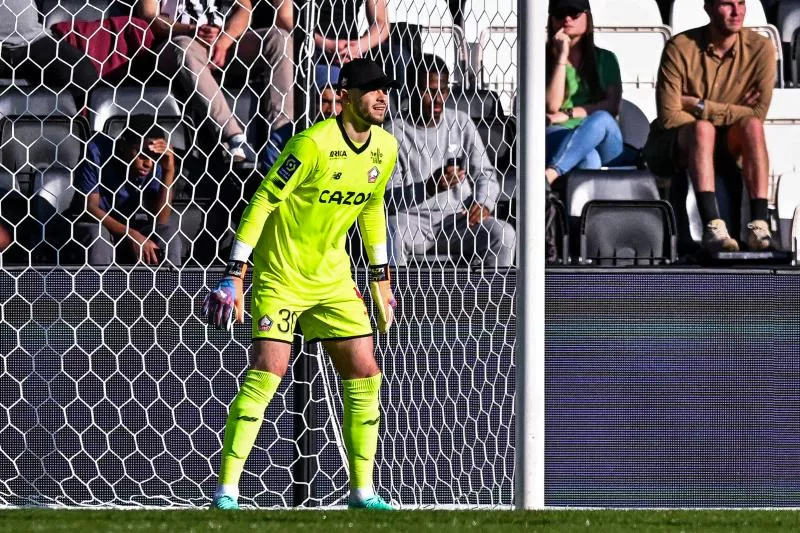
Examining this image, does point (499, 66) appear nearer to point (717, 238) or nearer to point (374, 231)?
point (717, 238)

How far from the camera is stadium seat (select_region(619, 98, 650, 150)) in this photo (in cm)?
704

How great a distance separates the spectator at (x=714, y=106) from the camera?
20.9 ft

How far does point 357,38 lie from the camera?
5.53m

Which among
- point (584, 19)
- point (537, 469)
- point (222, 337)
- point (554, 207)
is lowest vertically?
point (537, 469)

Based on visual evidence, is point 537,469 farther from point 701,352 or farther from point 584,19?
point 584,19

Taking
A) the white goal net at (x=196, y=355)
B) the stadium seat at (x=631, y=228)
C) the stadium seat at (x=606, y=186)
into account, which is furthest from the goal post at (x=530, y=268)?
the stadium seat at (x=606, y=186)

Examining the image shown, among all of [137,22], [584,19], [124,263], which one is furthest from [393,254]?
[584,19]

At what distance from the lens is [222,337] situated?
498cm

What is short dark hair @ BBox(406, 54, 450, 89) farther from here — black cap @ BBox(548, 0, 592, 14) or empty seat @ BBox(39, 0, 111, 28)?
empty seat @ BBox(39, 0, 111, 28)

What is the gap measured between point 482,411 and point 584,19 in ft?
9.20

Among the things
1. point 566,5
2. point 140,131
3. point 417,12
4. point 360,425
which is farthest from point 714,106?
point 360,425

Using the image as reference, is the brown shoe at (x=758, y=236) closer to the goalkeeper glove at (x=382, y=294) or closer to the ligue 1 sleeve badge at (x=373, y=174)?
the goalkeeper glove at (x=382, y=294)

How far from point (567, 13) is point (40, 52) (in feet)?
8.76

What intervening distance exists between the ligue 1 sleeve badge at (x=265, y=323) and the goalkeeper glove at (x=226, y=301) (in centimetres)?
16
